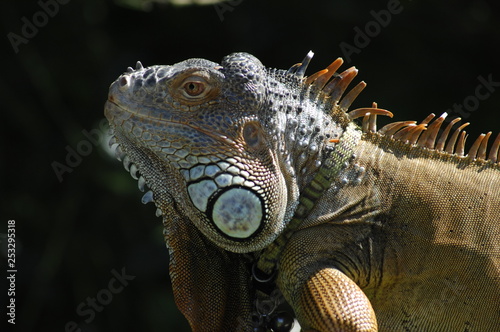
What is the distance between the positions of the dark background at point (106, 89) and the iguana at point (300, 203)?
4.04m

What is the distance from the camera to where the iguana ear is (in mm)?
2443

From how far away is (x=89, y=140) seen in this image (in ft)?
21.0

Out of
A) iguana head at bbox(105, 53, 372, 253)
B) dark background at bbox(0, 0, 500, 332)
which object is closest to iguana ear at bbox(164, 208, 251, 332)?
iguana head at bbox(105, 53, 372, 253)

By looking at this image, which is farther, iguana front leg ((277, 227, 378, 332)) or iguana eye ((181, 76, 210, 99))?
iguana eye ((181, 76, 210, 99))

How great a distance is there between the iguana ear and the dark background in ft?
13.0

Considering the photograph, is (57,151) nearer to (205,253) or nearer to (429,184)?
(205,253)

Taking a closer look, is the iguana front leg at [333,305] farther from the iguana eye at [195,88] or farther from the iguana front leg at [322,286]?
the iguana eye at [195,88]

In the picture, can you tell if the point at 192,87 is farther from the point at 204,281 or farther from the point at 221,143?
the point at 204,281

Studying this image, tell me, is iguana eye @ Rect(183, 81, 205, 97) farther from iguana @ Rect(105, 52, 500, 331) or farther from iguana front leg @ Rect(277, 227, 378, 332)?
iguana front leg @ Rect(277, 227, 378, 332)

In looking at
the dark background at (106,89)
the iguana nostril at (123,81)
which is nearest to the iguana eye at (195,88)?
the iguana nostril at (123,81)

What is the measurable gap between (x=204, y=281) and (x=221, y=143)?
62cm

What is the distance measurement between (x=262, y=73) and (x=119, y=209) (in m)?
4.53

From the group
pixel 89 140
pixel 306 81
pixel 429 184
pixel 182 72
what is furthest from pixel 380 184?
pixel 89 140

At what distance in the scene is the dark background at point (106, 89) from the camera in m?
6.52
